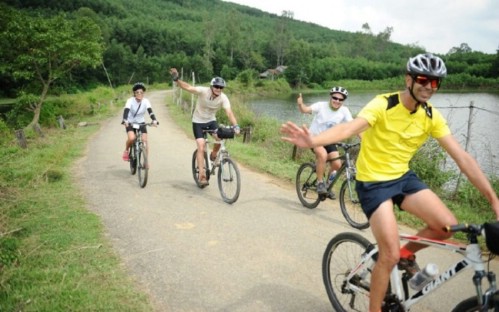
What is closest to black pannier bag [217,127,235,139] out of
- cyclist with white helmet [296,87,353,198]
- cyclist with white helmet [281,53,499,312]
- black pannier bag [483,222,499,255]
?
cyclist with white helmet [296,87,353,198]

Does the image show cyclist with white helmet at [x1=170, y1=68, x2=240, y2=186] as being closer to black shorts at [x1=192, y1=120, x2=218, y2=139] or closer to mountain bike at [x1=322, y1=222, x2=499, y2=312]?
black shorts at [x1=192, y1=120, x2=218, y2=139]

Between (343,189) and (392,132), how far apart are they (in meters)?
3.21

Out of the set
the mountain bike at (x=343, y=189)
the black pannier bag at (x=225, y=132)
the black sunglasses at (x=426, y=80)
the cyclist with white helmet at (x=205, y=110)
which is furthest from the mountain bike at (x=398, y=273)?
the cyclist with white helmet at (x=205, y=110)

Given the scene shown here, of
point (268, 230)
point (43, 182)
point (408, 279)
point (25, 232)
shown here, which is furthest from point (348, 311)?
point (43, 182)

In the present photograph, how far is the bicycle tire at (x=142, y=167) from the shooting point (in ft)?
25.5

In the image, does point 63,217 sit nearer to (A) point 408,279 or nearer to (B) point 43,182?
(B) point 43,182

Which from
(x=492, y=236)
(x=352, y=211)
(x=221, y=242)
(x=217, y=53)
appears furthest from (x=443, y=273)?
(x=217, y=53)

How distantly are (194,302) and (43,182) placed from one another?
573 cm

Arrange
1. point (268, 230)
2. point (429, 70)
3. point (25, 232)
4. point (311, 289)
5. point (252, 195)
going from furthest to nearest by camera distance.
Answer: point (252, 195), point (268, 230), point (25, 232), point (311, 289), point (429, 70)

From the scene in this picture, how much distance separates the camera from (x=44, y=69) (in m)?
29.4

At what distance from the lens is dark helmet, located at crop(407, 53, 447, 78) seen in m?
2.71

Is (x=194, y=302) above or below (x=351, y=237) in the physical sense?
below

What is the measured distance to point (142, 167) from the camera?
791 centimetres

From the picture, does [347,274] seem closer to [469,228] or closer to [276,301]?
[276,301]
